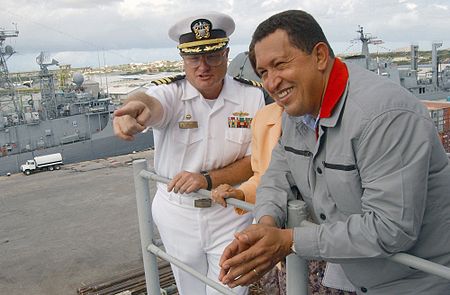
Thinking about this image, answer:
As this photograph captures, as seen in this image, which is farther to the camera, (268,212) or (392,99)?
(268,212)

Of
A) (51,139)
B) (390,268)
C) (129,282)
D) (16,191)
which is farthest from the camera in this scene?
(51,139)

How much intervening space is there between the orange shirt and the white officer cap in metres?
0.42

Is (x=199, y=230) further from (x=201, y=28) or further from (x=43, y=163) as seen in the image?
(x=43, y=163)

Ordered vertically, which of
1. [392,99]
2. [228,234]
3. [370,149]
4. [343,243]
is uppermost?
[392,99]

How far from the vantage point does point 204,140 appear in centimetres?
208

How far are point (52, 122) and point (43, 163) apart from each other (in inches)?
211

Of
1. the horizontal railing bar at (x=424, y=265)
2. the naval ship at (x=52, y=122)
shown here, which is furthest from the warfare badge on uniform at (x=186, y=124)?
the naval ship at (x=52, y=122)

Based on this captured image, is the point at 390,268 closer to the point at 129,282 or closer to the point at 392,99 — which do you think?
the point at 392,99

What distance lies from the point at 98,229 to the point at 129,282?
2716 millimetres

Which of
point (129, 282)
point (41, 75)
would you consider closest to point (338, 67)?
point (129, 282)

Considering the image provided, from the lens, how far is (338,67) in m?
1.17

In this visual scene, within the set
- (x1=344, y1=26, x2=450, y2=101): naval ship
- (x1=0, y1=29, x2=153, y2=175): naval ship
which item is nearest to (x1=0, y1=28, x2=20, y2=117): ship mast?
(x1=0, y1=29, x2=153, y2=175): naval ship

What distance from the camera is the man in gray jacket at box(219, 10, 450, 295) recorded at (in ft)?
3.23

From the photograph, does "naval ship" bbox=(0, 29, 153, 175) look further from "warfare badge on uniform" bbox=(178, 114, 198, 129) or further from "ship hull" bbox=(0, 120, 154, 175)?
"warfare badge on uniform" bbox=(178, 114, 198, 129)
